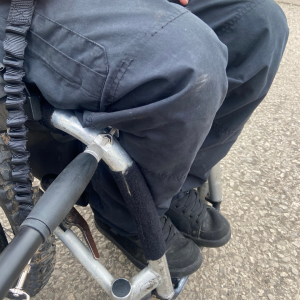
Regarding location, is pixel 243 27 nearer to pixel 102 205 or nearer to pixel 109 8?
pixel 109 8

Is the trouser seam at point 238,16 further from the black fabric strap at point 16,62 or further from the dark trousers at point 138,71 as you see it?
the black fabric strap at point 16,62

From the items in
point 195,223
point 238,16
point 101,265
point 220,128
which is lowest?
point 195,223

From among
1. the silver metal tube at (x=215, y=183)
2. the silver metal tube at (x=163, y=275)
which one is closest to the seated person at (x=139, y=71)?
the silver metal tube at (x=163, y=275)

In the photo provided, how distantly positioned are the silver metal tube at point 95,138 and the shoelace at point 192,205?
490mm

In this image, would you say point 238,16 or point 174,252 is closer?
point 238,16

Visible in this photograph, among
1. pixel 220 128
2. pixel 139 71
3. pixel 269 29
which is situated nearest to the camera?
pixel 139 71

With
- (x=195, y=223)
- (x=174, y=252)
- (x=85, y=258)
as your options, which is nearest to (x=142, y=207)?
(x=85, y=258)

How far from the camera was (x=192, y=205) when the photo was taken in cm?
97

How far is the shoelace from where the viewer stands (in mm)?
959

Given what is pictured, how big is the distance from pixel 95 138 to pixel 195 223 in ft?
1.97

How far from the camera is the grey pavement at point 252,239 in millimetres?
947

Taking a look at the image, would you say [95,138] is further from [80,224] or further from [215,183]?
[215,183]

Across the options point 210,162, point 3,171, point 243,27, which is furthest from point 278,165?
point 3,171

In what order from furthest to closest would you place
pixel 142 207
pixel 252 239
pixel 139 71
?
pixel 252 239
pixel 142 207
pixel 139 71
